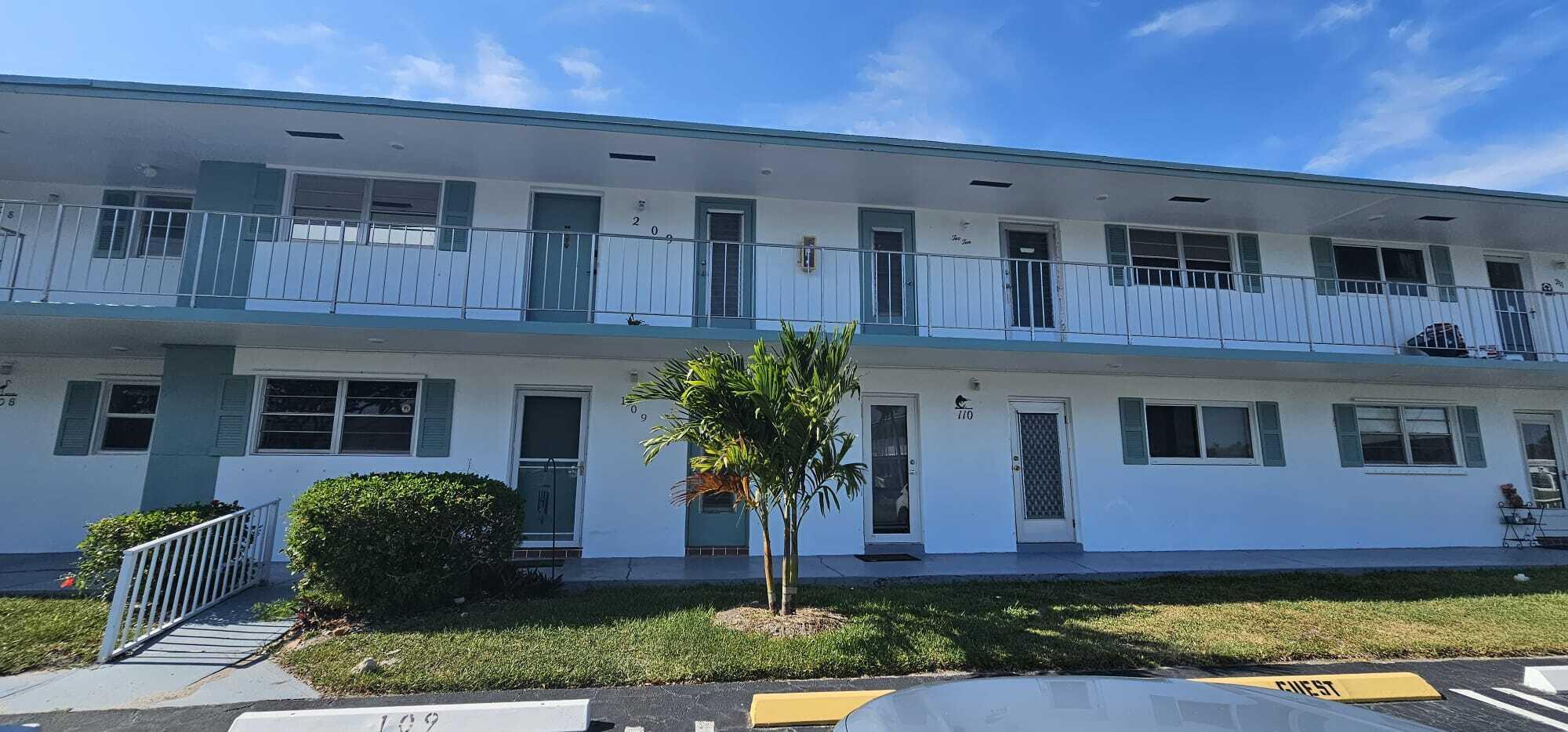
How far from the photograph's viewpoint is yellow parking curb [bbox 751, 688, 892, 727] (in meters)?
3.94

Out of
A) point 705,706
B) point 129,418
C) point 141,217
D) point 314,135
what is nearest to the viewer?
point 705,706

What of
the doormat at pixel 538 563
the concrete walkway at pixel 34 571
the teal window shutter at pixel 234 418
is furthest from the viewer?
Answer: the teal window shutter at pixel 234 418

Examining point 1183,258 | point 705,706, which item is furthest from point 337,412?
point 1183,258

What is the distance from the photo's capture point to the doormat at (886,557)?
8.82 m

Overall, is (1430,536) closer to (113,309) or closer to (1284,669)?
(1284,669)

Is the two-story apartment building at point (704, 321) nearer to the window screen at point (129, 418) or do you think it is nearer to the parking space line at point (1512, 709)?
the window screen at point (129, 418)

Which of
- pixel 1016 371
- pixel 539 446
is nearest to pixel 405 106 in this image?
pixel 539 446

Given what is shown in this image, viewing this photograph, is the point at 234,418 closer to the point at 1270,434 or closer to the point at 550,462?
the point at 550,462

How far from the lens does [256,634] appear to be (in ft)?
17.7

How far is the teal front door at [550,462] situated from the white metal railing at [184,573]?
2.66 meters

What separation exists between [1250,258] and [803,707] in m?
10.4

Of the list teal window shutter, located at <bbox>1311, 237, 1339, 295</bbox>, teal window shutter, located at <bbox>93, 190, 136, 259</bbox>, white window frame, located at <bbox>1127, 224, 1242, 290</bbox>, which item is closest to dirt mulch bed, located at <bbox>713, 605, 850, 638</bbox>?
white window frame, located at <bbox>1127, 224, 1242, 290</bbox>

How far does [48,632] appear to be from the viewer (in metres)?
5.18

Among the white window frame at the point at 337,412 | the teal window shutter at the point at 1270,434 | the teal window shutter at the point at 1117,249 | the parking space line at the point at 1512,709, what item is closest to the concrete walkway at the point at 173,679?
the white window frame at the point at 337,412
